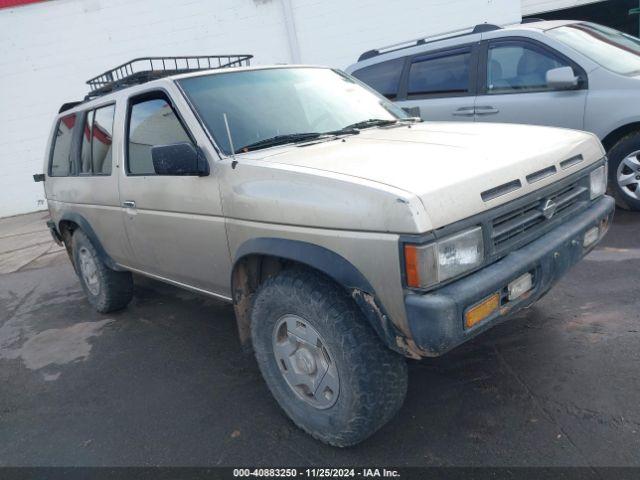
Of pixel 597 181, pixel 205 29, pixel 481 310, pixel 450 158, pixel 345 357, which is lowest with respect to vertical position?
pixel 345 357

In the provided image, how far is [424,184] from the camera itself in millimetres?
2068

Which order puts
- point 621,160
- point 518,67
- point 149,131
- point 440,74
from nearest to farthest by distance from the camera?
point 149,131 < point 621,160 < point 518,67 < point 440,74

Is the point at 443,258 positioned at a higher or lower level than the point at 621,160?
higher

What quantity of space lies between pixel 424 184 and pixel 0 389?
→ 11.2ft

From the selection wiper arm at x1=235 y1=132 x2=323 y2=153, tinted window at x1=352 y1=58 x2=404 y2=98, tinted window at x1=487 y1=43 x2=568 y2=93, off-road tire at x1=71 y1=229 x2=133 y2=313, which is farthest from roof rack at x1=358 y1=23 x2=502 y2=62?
off-road tire at x1=71 y1=229 x2=133 y2=313

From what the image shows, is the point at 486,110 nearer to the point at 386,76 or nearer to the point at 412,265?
the point at 386,76

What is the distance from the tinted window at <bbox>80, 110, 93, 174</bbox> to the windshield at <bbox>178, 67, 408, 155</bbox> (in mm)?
1511

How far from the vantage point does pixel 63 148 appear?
486 centimetres

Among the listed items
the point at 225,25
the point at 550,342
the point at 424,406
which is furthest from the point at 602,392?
the point at 225,25

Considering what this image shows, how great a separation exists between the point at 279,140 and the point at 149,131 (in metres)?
1.07

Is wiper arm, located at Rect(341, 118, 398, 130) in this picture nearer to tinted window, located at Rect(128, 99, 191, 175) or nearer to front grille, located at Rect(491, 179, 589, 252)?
tinted window, located at Rect(128, 99, 191, 175)

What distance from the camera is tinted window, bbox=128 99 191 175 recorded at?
3.21 meters

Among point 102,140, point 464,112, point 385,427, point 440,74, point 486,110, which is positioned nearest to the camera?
point 385,427

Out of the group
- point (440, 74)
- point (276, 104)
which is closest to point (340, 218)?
point (276, 104)
